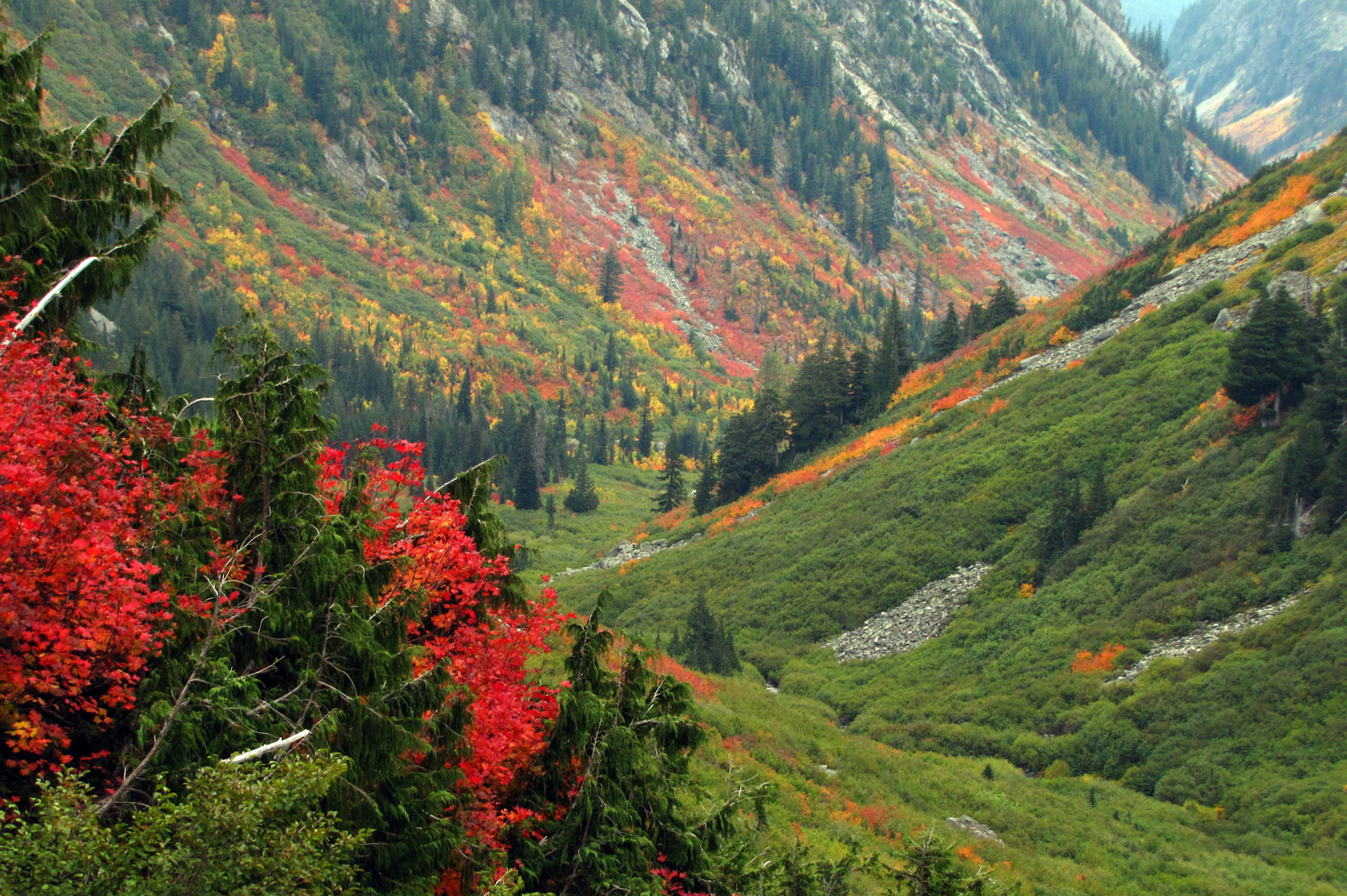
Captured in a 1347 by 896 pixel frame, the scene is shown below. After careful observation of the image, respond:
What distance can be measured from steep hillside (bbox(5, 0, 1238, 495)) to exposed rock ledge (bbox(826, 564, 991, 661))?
54.0 meters

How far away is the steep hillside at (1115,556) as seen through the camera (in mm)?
29094

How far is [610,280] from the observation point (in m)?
148

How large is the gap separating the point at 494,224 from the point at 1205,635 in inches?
5128

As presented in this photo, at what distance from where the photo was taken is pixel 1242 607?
32.7 metres

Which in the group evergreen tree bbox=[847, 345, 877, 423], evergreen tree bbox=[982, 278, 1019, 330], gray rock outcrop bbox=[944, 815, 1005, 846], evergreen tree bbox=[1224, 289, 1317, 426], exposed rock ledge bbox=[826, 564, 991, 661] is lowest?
exposed rock ledge bbox=[826, 564, 991, 661]

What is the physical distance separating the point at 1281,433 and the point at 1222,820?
1869cm

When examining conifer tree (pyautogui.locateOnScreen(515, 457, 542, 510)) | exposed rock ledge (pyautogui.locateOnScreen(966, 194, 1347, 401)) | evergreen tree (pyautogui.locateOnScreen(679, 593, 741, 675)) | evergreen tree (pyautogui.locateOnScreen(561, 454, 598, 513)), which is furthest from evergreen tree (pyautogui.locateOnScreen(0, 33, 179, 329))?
conifer tree (pyautogui.locateOnScreen(515, 457, 542, 510))

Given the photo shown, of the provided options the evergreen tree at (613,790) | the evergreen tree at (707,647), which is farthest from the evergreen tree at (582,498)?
the evergreen tree at (613,790)

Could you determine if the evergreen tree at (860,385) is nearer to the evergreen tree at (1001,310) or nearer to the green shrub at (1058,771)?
the evergreen tree at (1001,310)

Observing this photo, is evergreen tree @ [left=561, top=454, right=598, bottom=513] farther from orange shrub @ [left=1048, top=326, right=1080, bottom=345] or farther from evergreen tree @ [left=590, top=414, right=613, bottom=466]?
orange shrub @ [left=1048, top=326, right=1080, bottom=345]

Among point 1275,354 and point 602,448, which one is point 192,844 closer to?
point 1275,354

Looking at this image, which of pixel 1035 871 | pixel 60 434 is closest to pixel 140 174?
pixel 60 434

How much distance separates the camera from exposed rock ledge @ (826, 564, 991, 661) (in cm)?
4159

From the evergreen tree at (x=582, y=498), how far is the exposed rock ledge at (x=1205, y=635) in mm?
60301
